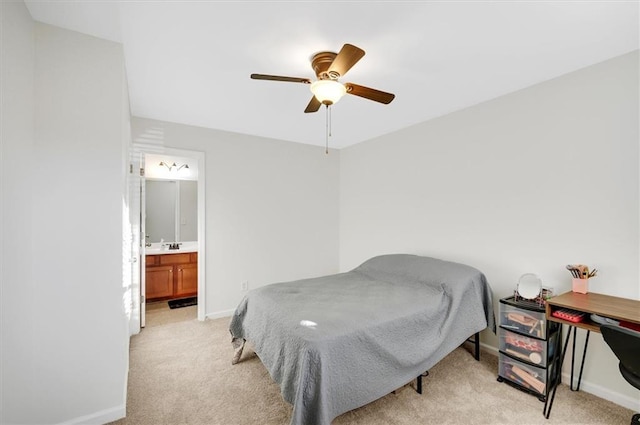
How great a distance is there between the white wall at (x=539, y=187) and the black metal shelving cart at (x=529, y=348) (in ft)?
1.10

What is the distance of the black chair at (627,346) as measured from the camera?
1.39 m

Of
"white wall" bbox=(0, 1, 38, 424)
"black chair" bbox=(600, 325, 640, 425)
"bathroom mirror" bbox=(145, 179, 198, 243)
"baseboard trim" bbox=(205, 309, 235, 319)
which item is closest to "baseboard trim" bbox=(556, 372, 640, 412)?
"black chair" bbox=(600, 325, 640, 425)

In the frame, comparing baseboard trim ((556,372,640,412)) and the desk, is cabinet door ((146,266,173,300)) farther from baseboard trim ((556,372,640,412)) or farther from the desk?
baseboard trim ((556,372,640,412))

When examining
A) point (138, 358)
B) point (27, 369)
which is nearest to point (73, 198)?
point (27, 369)

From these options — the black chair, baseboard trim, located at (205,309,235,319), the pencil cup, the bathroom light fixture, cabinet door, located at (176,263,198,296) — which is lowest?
baseboard trim, located at (205,309,235,319)

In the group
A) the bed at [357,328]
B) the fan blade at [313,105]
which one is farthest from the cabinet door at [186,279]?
the fan blade at [313,105]

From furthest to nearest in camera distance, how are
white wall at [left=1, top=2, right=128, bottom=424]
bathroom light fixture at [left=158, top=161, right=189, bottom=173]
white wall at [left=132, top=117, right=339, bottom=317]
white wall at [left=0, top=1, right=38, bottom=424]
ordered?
bathroom light fixture at [left=158, top=161, right=189, bottom=173] < white wall at [left=132, top=117, right=339, bottom=317] < white wall at [left=1, top=2, right=128, bottom=424] < white wall at [left=0, top=1, right=38, bottom=424]

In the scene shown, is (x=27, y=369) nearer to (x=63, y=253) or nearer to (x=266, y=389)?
(x=63, y=253)

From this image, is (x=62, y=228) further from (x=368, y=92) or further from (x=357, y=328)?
(x=368, y=92)

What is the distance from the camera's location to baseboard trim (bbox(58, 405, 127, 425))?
171 cm

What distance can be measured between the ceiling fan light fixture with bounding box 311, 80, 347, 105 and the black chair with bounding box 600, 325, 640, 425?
6.36 ft

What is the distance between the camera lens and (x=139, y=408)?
194cm

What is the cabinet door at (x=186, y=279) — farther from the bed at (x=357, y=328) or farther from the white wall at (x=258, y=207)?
the bed at (x=357, y=328)

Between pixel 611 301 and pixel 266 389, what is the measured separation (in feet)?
7.95
